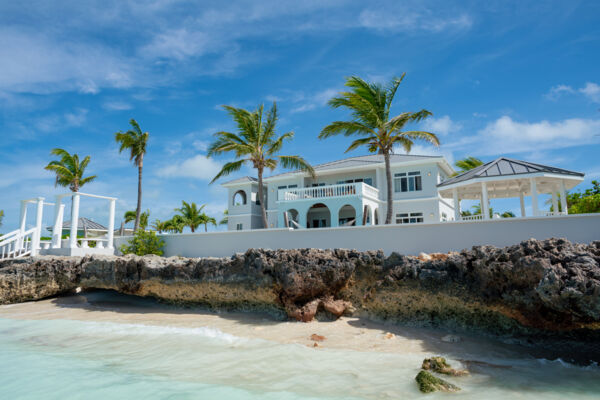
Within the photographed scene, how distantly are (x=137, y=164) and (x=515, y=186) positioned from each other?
24.8 m

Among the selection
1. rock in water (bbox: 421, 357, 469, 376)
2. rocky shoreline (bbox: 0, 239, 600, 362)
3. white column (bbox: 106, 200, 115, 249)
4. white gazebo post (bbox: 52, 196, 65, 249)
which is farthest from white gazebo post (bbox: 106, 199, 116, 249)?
rock in water (bbox: 421, 357, 469, 376)

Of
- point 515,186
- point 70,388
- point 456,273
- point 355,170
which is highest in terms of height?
point 355,170

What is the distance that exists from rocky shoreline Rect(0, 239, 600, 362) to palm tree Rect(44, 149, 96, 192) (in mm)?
16587

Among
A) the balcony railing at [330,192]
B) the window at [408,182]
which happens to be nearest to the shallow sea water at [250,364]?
the balcony railing at [330,192]

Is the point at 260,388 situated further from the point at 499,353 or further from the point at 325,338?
Answer: the point at 499,353

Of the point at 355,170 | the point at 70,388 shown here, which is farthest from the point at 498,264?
the point at 355,170

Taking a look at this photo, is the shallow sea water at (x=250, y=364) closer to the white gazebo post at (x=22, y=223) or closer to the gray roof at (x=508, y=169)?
the white gazebo post at (x=22, y=223)

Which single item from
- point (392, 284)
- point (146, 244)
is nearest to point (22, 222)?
point (146, 244)

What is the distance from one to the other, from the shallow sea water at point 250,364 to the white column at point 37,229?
7.82 meters

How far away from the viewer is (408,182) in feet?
79.4

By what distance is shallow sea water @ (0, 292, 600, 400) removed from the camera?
4.96 metres

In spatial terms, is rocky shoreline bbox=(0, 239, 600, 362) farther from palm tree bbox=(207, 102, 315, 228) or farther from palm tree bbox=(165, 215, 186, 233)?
palm tree bbox=(165, 215, 186, 233)

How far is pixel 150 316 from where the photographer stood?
10070mm

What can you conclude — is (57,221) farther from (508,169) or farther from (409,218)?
(508,169)
